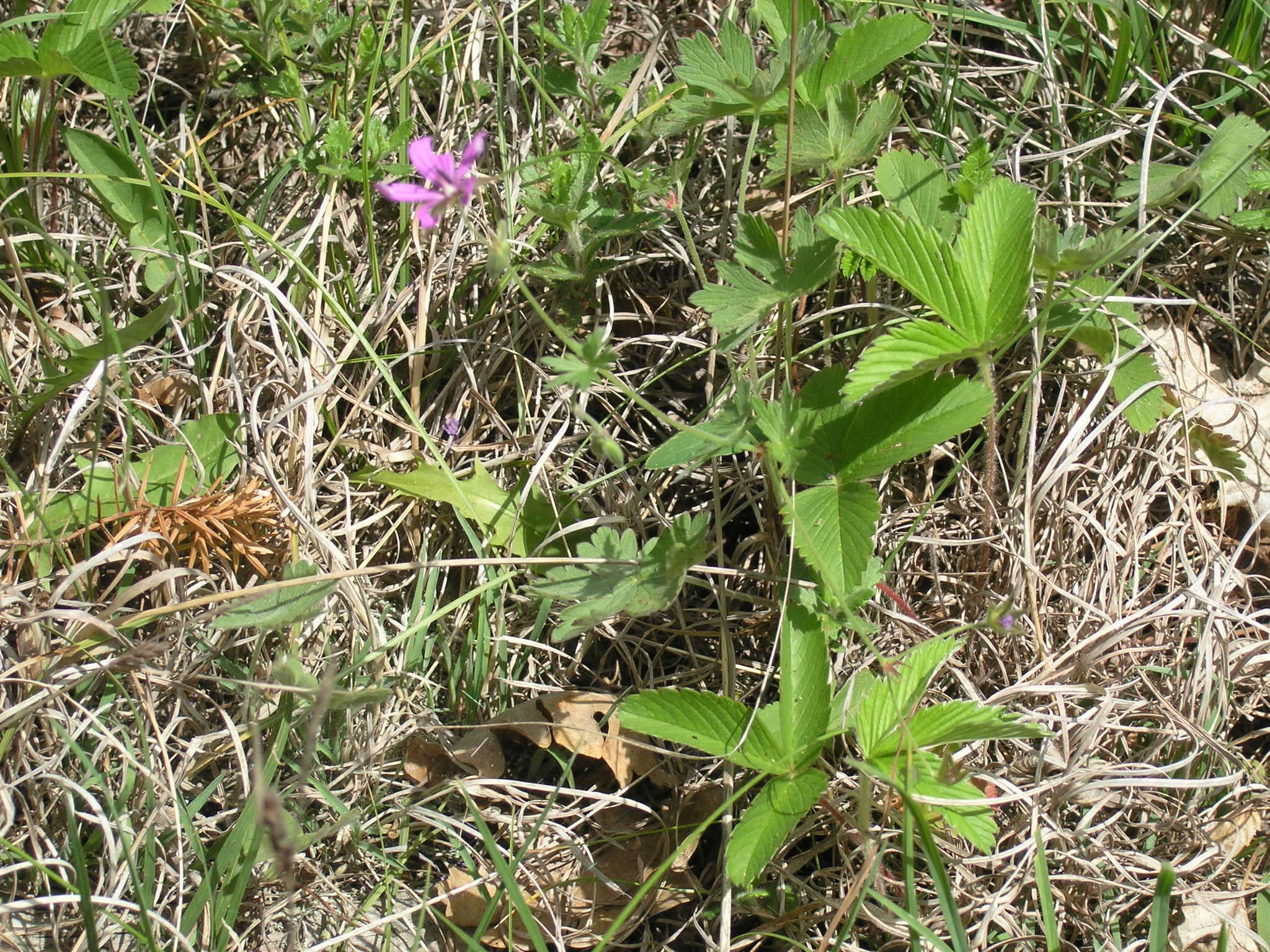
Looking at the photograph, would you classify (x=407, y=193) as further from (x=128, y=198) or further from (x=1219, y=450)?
A: (x=1219, y=450)

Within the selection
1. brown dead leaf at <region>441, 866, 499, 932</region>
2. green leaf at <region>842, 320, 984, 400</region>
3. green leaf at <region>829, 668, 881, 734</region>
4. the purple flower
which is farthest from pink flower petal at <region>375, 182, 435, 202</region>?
brown dead leaf at <region>441, 866, 499, 932</region>

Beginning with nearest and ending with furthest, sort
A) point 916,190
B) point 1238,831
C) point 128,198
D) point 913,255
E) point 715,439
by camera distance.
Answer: point 715,439, point 913,255, point 1238,831, point 916,190, point 128,198

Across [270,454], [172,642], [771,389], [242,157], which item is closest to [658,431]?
[771,389]

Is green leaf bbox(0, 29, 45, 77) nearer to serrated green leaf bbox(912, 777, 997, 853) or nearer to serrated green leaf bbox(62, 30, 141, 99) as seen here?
serrated green leaf bbox(62, 30, 141, 99)

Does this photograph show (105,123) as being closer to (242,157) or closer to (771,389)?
(242,157)

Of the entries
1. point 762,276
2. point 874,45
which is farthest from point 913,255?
point 874,45

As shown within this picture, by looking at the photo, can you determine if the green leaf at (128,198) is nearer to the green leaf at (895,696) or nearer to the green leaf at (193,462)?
the green leaf at (193,462)
